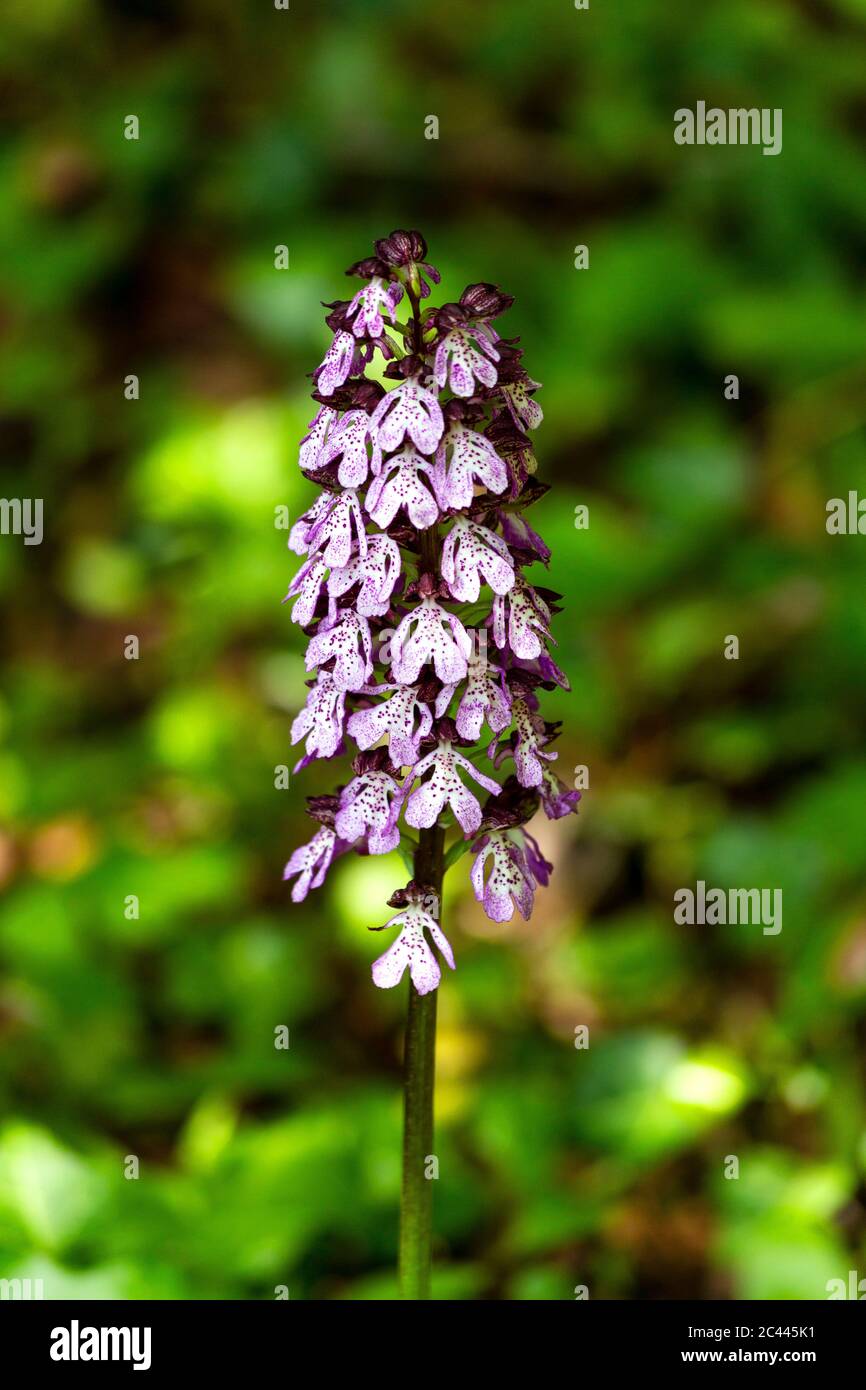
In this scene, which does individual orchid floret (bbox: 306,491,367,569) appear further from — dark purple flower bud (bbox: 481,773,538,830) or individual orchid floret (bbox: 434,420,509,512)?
dark purple flower bud (bbox: 481,773,538,830)

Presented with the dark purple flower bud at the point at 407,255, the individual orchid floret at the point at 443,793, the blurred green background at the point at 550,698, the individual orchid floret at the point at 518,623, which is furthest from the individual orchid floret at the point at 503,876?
the blurred green background at the point at 550,698

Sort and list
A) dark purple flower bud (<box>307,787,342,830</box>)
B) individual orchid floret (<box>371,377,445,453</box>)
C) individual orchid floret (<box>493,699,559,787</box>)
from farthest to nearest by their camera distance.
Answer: dark purple flower bud (<box>307,787,342,830</box>) → individual orchid floret (<box>493,699,559,787</box>) → individual orchid floret (<box>371,377,445,453</box>)

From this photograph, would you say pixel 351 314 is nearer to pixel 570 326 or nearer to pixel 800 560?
pixel 800 560

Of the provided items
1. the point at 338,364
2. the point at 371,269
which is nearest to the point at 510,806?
the point at 338,364

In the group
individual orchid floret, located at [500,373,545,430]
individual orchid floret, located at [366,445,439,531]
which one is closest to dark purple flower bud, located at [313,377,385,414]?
individual orchid floret, located at [366,445,439,531]

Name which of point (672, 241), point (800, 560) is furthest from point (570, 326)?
point (800, 560)
